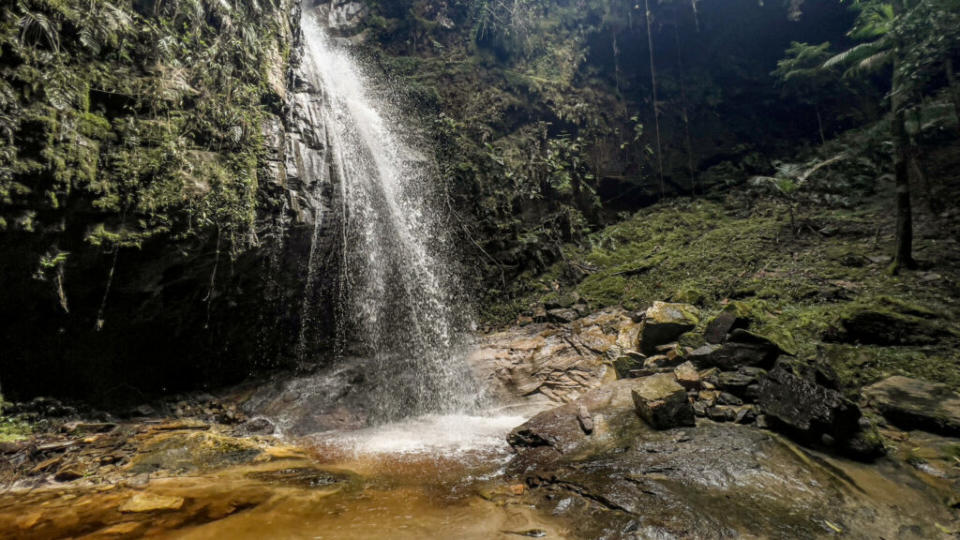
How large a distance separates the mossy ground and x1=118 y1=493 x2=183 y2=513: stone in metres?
7.14

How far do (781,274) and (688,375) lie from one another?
462cm

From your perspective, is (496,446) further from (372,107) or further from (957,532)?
(372,107)

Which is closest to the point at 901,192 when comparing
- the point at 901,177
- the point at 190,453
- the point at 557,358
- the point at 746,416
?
the point at 901,177

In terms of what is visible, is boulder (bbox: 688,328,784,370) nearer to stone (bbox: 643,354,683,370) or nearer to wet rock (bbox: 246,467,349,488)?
stone (bbox: 643,354,683,370)

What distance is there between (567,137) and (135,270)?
1208 cm

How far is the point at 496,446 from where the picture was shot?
481 centimetres

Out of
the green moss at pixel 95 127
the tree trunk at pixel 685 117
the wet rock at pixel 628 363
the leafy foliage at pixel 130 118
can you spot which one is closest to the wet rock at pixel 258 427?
the leafy foliage at pixel 130 118

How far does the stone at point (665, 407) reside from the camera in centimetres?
398

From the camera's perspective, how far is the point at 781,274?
7641 millimetres

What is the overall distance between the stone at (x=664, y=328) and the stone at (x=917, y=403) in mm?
2277

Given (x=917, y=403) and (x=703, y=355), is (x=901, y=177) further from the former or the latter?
(x=703, y=355)

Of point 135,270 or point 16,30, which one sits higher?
point 16,30

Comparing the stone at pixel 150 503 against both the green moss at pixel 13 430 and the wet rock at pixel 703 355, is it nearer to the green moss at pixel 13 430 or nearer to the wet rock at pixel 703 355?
the green moss at pixel 13 430

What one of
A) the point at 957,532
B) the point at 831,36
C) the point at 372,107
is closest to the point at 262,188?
the point at 372,107
